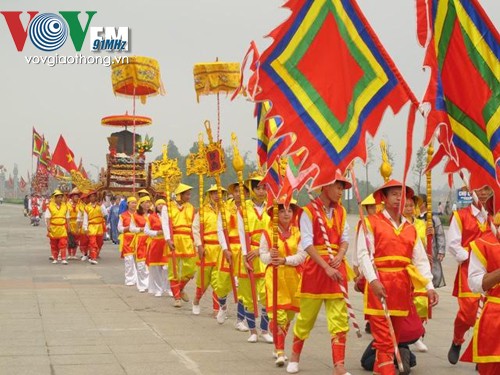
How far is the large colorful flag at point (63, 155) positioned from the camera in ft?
115

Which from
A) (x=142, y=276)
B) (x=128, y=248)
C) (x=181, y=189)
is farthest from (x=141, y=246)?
(x=181, y=189)

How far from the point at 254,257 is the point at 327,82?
8.57 ft

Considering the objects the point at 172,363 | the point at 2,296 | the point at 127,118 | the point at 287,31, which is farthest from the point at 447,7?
the point at 127,118

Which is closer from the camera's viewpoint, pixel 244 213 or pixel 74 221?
pixel 244 213

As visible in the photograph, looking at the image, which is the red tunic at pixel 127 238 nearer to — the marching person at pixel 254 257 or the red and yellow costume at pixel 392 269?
the marching person at pixel 254 257

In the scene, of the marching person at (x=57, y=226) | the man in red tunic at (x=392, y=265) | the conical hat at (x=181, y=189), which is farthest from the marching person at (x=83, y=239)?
the man in red tunic at (x=392, y=265)

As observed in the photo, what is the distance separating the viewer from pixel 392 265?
6562 mm

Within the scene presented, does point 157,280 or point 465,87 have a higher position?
point 465,87

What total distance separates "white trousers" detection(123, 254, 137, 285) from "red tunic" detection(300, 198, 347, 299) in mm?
8724

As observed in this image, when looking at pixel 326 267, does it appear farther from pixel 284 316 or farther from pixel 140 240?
pixel 140 240

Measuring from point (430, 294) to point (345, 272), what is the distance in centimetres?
88

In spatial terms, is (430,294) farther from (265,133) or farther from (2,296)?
(2,296)

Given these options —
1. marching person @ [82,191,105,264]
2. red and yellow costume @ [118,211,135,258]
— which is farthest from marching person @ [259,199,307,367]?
marching person @ [82,191,105,264]

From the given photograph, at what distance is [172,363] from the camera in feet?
25.4
